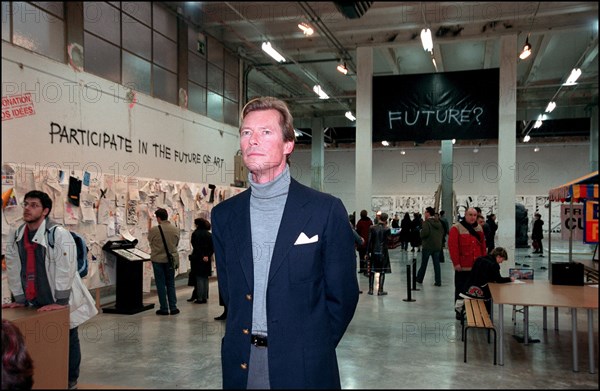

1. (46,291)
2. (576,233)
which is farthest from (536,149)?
(46,291)

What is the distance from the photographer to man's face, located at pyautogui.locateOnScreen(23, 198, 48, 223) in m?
3.69

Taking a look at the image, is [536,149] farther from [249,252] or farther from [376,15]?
[249,252]

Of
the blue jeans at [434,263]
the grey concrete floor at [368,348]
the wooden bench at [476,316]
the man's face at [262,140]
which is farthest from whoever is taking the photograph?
the blue jeans at [434,263]

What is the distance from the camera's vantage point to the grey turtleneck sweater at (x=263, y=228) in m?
1.65

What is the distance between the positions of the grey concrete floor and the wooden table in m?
0.17

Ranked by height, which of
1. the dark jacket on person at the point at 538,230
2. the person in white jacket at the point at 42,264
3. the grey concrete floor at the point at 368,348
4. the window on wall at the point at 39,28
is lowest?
the grey concrete floor at the point at 368,348

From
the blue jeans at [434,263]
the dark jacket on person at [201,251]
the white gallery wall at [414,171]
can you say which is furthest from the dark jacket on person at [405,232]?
the dark jacket on person at [201,251]

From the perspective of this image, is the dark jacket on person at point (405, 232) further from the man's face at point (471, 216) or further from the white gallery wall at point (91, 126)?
the man's face at point (471, 216)

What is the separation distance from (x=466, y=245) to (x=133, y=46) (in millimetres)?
6162

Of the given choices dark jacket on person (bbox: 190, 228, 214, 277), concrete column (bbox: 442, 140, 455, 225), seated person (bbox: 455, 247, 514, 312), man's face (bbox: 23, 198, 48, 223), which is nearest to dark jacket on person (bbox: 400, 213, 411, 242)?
concrete column (bbox: 442, 140, 455, 225)

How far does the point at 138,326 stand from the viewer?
6.38m

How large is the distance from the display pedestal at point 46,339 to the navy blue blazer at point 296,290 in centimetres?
160

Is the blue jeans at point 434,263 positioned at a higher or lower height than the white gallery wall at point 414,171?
lower

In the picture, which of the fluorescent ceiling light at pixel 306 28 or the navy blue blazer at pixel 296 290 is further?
the fluorescent ceiling light at pixel 306 28
